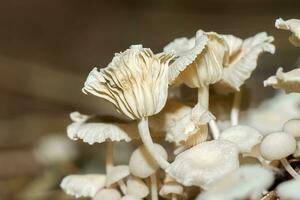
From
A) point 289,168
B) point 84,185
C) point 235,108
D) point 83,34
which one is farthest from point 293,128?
point 83,34

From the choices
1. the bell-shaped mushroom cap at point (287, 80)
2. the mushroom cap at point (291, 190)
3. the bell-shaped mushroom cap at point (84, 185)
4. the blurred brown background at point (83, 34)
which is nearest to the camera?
the mushroom cap at point (291, 190)

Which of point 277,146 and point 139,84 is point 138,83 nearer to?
point 139,84

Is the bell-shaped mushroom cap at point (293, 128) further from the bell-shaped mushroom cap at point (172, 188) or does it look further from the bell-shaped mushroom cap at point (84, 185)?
the bell-shaped mushroom cap at point (84, 185)

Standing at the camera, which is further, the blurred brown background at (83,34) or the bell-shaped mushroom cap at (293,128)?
the blurred brown background at (83,34)

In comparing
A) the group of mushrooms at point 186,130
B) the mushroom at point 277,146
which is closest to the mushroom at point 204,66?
the group of mushrooms at point 186,130

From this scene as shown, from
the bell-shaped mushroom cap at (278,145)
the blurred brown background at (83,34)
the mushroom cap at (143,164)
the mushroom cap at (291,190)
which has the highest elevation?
the blurred brown background at (83,34)

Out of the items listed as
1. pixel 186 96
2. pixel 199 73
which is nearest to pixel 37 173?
pixel 186 96

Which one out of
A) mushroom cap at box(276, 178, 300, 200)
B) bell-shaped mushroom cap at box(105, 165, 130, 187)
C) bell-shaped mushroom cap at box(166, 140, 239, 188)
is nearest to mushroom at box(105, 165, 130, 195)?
bell-shaped mushroom cap at box(105, 165, 130, 187)

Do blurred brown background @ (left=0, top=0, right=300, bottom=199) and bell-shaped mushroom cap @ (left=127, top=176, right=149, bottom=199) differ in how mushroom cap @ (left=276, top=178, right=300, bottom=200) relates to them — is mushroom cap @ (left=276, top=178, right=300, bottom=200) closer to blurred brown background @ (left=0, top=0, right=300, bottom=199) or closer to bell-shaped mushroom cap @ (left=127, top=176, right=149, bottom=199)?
bell-shaped mushroom cap @ (left=127, top=176, right=149, bottom=199)
